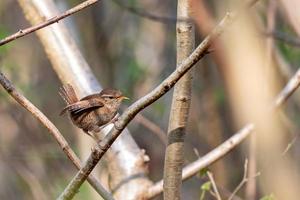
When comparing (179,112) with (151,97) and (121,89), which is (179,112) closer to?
(151,97)

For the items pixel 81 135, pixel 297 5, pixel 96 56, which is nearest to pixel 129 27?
pixel 96 56

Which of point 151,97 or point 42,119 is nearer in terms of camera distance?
point 151,97

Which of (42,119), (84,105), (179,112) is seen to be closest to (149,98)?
(179,112)

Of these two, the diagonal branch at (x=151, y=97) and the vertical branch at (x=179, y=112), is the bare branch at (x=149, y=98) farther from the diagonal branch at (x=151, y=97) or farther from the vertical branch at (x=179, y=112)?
the vertical branch at (x=179, y=112)

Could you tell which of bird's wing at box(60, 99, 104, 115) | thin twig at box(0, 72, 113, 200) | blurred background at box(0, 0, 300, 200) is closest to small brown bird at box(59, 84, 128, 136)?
bird's wing at box(60, 99, 104, 115)

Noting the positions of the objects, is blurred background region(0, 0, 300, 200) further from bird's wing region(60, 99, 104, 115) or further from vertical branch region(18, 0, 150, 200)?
bird's wing region(60, 99, 104, 115)

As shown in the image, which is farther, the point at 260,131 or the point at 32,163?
the point at 32,163

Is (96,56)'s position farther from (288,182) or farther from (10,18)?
(288,182)
